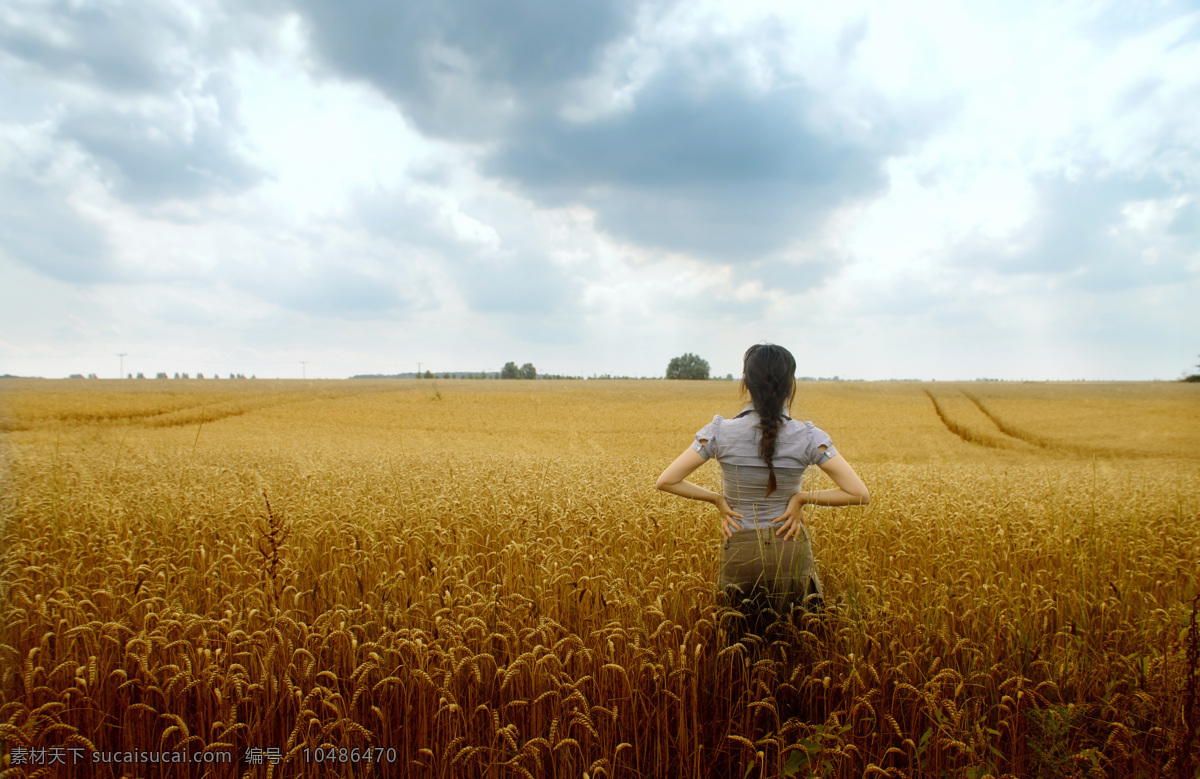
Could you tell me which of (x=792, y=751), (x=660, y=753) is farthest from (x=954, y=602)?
(x=660, y=753)

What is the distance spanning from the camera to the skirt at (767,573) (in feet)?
9.68

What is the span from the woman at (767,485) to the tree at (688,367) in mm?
86837

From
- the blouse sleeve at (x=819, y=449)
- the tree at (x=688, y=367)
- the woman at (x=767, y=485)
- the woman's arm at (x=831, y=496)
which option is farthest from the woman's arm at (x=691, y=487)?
the tree at (x=688, y=367)

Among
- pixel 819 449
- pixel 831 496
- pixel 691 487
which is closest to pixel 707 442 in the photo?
pixel 691 487

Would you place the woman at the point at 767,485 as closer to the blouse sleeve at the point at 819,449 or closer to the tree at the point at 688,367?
the blouse sleeve at the point at 819,449

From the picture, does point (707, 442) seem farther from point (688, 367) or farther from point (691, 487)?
point (688, 367)

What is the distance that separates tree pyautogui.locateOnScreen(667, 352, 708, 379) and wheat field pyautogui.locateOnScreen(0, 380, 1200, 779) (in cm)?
8258

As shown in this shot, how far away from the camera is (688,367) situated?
92188 mm

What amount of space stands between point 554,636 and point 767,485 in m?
1.35

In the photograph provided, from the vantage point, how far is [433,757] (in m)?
2.34

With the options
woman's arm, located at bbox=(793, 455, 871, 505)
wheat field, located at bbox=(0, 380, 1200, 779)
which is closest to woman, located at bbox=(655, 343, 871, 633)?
woman's arm, located at bbox=(793, 455, 871, 505)

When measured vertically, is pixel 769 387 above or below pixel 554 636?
above

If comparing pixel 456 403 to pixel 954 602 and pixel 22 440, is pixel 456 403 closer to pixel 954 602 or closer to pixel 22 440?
pixel 22 440

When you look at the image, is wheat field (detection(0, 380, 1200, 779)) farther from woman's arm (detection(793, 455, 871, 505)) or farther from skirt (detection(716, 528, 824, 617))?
woman's arm (detection(793, 455, 871, 505))
